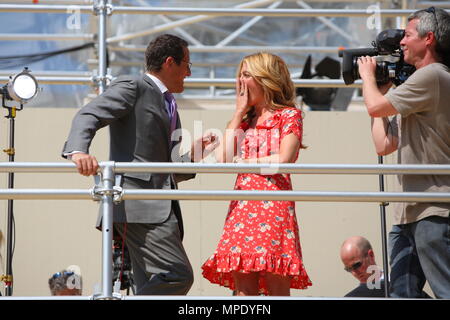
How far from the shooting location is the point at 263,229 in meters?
4.41

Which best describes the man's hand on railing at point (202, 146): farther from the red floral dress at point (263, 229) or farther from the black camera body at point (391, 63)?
the black camera body at point (391, 63)

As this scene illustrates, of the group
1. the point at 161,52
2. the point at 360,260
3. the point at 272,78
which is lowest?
the point at 360,260

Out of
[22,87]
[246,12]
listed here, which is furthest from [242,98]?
[246,12]

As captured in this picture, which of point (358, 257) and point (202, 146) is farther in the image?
point (358, 257)

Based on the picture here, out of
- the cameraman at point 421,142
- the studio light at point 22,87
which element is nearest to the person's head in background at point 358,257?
the cameraman at point 421,142

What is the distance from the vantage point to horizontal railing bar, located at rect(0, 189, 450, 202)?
4184 mm

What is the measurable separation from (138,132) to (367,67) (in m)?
1.04

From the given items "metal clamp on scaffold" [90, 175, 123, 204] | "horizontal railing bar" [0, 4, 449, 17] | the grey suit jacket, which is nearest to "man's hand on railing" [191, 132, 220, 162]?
the grey suit jacket

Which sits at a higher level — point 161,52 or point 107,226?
point 161,52

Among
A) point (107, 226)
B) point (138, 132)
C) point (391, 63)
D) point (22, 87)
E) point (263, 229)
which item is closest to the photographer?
point (107, 226)

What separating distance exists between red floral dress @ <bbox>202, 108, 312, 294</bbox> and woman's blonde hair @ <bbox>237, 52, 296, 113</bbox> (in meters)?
0.08

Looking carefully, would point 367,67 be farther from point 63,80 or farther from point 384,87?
point 63,80

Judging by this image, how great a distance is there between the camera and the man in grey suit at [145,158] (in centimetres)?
A: 445

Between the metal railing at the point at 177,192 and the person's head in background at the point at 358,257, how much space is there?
1617 mm
